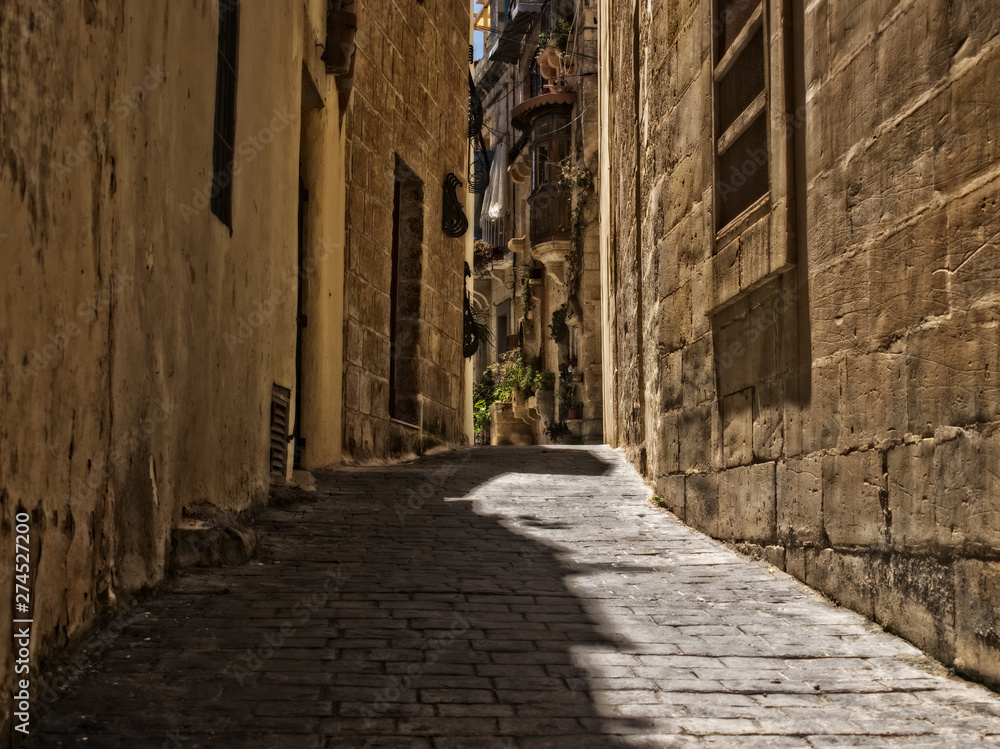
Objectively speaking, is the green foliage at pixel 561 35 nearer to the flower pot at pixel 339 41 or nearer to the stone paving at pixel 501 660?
the flower pot at pixel 339 41

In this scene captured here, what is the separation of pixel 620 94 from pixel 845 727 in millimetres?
8988

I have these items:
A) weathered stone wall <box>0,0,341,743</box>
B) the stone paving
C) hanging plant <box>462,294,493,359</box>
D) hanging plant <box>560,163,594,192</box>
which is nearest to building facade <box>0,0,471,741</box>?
weathered stone wall <box>0,0,341,743</box>

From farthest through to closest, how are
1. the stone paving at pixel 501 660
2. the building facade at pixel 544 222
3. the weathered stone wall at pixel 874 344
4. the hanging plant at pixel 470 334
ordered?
1. the building facade at pixel 544 222
2. the hanging plant at pixel 470 334
3. the weathered stone wall at pixel 874 344
4. the stone paving at pixel 501 660

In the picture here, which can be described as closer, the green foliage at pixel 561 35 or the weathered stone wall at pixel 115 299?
the weathered stone wall at pixel 115 299

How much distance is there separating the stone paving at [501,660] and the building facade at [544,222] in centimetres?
1143

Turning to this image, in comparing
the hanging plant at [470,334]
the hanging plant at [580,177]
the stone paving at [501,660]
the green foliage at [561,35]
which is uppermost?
the green foliage at [561,35]

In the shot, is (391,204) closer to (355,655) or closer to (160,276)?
(160,276)

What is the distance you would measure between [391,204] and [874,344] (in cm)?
753

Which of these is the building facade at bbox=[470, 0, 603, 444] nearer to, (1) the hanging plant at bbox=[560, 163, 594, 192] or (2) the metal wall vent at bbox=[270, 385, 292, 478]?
(1) the hanging plant at bbox=[560, 163, 594, 192]

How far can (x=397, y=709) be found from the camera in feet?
10.0

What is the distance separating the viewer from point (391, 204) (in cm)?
1102

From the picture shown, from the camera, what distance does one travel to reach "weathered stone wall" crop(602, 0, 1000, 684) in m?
3.37

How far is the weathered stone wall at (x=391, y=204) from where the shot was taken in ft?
32.1

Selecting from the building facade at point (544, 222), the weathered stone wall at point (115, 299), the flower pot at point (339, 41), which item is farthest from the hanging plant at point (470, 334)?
the weathered stone wall at point (115, 299)
